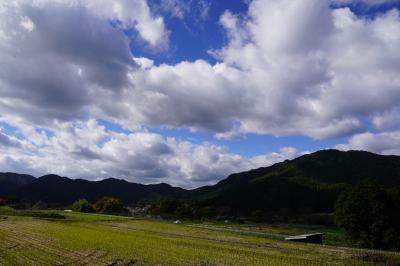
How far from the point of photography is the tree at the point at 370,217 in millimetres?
59156

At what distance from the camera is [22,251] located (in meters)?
36.8

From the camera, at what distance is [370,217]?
60906 millimetres

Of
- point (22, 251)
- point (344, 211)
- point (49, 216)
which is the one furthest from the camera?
point (49, 216)

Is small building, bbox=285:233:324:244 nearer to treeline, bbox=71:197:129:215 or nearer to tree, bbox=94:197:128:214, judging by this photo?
treeline, bbox=71:197:129:215

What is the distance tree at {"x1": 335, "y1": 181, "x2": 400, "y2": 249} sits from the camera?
194ft

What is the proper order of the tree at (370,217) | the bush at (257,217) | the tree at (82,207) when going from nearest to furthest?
the tree at (370,217)
the bush at (257,217)
the tree at (82,207)

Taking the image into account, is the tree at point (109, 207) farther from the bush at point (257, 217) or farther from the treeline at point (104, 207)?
the bush at point (257, 217)

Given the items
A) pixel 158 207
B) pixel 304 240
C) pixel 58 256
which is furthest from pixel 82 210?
pixel 58 256

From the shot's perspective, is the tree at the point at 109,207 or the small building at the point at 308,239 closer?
the small building at the point at 308,239

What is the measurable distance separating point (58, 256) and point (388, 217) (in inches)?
1932

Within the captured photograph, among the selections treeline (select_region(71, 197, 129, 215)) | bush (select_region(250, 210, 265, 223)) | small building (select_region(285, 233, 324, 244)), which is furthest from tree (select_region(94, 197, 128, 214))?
small building (select_region(285, 233, 324, 244))

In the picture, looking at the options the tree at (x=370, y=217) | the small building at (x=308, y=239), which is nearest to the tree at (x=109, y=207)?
the small building at (x=308, y=239)

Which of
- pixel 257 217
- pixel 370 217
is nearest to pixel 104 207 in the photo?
pixel 257 217

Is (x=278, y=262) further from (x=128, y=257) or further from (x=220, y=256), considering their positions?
(x=128, y=257)
